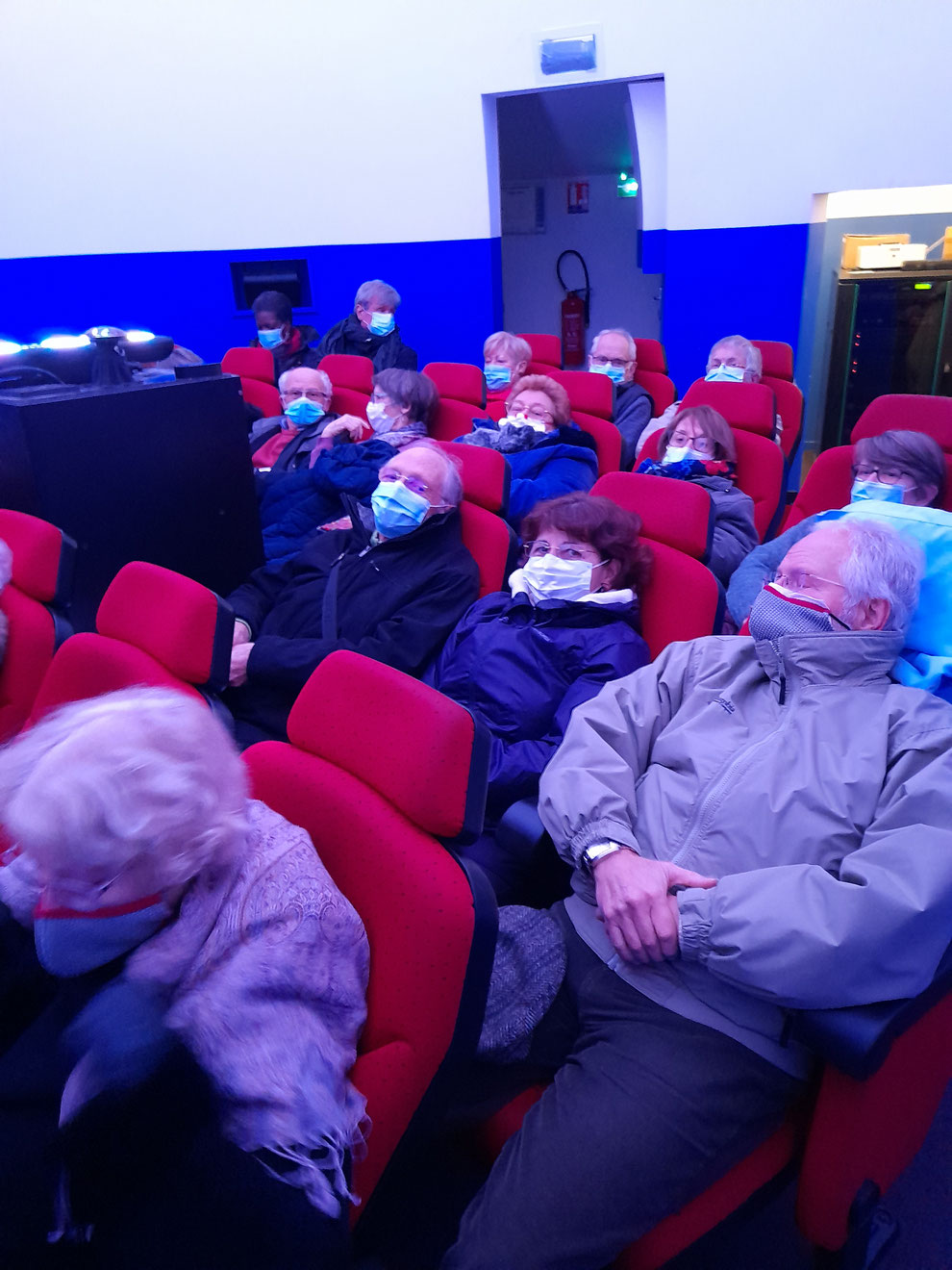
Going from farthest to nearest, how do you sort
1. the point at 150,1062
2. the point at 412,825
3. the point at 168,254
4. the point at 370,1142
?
the point at 168,254 < the point at 412,825 < the point at 370,1142 < the point at 150,1062

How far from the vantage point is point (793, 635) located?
54.1 inches

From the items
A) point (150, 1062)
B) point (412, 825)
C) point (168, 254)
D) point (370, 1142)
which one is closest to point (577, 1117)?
point (370, 1142)

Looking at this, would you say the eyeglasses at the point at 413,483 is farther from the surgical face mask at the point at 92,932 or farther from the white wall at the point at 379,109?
the white wall at the point at 379,109

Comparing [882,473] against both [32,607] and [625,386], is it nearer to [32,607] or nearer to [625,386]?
[32,607]

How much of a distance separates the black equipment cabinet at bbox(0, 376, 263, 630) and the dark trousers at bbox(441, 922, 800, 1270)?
1.84 metres

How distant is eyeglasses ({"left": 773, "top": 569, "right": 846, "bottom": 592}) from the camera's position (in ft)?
4.64

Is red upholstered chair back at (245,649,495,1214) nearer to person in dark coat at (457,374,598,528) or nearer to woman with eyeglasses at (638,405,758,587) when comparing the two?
person in dark coat at (457,374,598,528)

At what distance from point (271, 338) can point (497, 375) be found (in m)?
1.78

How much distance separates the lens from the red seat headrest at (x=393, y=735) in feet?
3.51

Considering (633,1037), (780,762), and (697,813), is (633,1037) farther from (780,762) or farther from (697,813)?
(780,762)

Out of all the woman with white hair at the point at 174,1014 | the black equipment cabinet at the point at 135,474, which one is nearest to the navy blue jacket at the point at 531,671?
the woman with white hair at the point at 174,1014

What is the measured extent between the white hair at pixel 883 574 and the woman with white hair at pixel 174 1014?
3.09 feet

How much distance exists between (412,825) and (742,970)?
0.46 meters

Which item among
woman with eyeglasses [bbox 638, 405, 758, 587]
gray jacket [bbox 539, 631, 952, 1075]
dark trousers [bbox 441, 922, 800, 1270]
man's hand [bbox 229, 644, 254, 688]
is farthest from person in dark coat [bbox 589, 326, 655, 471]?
dark trousers [bbox 441, 922, 800, 1270]
